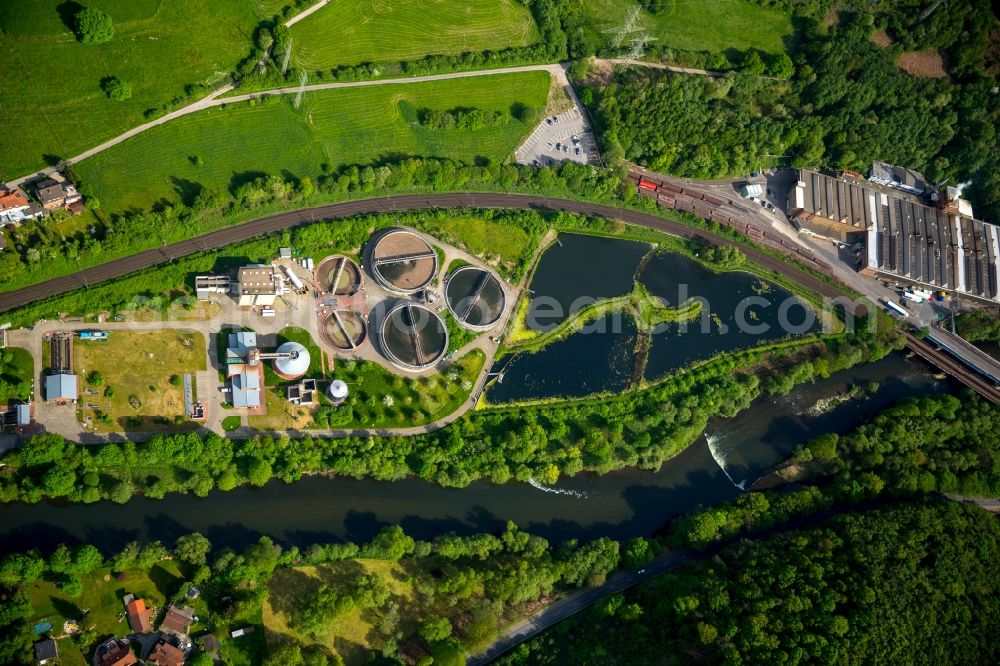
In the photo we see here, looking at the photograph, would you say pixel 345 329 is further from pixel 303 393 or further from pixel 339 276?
pixel 303 393

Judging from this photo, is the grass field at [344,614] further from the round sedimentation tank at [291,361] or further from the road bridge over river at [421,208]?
the road bridge over river at [421,208]

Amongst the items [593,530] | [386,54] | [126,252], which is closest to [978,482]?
[593,530]

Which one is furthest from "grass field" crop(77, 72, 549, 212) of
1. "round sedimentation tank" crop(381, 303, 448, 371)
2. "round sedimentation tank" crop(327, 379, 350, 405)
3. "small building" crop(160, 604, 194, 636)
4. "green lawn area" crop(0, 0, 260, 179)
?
"small building" crop(160, 604, 194, 636)

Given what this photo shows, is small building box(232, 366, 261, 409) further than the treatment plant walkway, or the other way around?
the treatment plant walkway

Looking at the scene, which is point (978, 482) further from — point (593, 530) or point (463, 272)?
point (463, 272)

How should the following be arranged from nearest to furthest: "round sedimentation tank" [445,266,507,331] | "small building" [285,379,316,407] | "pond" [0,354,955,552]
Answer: "pond" [0,354,955,552], "small building" [285,379,316,407], "round sedimentation tank" [445,266,507,331]

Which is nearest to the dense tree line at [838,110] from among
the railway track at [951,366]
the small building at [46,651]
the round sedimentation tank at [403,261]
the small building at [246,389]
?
the railway track at [951,366]

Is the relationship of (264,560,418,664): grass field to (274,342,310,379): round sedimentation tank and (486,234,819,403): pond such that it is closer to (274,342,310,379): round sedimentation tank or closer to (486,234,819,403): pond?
(274,342,310,379): round sedimentation tank
